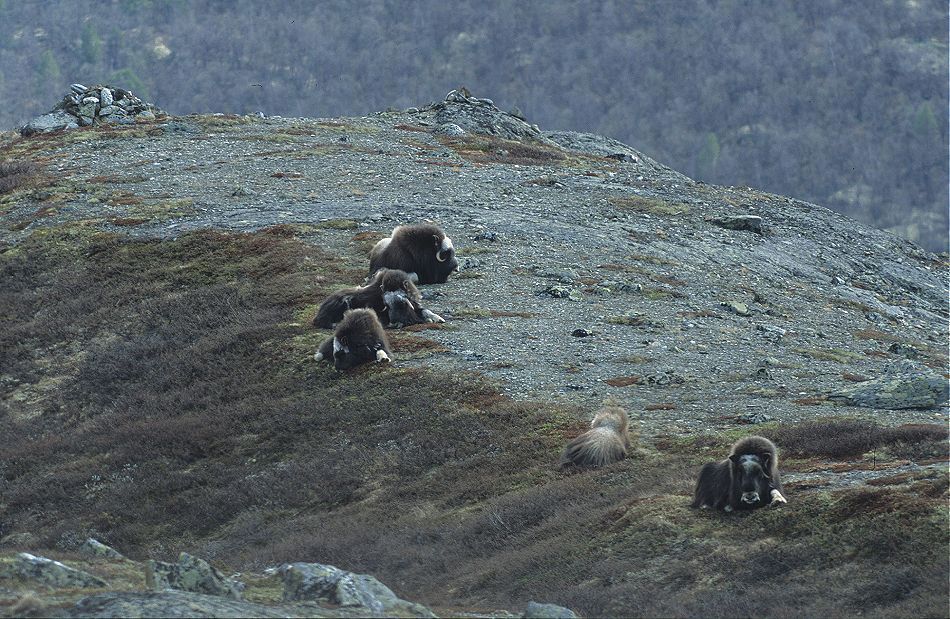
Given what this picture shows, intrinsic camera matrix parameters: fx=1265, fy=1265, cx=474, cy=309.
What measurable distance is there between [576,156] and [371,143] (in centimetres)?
1115

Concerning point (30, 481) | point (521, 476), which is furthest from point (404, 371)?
point (30, 481)

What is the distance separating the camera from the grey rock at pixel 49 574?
1215 cm

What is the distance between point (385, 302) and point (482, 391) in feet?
16.2

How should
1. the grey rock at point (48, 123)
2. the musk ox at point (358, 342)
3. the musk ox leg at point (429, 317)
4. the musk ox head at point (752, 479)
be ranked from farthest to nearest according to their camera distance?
the grey rock at point (48, 123), the musk ox leg at point (429, 317), the musk ox at point (358, 342), the musk ox head at point (752, 479)

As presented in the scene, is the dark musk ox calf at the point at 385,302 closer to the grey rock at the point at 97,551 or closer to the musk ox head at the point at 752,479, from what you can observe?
the grey rock at the point at 97,551

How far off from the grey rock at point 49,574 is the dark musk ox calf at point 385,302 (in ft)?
48.3

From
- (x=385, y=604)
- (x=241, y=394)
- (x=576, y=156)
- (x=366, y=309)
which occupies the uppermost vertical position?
(x=385, y=604)

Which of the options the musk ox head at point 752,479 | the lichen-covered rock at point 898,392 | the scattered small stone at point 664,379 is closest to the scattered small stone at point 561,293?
the scattered small stone at point 664,379

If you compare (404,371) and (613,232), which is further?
(613,232)

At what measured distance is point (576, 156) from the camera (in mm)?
64125

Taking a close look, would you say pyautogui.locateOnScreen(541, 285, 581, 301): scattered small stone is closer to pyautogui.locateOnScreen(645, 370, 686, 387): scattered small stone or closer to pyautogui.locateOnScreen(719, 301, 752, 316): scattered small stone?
pyautogui.locateOnScreen(719, 301, 752, 316): scattered small stone

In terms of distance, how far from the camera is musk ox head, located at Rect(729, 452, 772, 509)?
51.6ft

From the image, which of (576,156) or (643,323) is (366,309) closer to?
(643,323)

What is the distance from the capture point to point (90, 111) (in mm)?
65625
